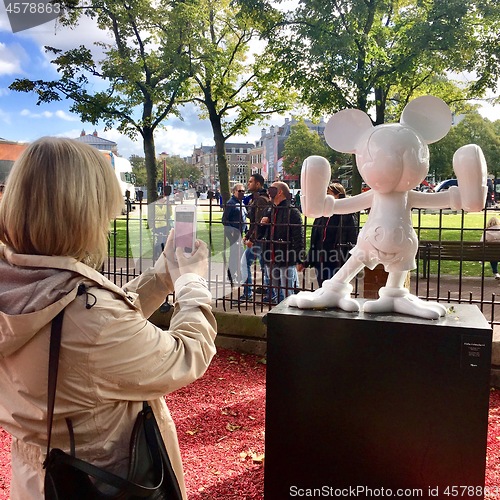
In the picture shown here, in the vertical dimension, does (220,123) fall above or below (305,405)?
above

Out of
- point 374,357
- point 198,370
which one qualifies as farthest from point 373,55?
point 198,370

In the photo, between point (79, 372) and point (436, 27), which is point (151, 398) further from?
point (436, 27)

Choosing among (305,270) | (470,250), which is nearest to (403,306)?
(305,270)

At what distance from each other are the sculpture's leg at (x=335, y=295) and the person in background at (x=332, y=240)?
255 centimetres

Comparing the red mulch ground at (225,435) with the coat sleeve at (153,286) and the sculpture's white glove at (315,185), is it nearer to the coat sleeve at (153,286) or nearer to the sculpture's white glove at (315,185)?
the coat sleeve at (153,286)

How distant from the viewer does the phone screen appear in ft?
5.45

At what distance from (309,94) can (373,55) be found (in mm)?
1603

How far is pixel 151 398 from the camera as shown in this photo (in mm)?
1381

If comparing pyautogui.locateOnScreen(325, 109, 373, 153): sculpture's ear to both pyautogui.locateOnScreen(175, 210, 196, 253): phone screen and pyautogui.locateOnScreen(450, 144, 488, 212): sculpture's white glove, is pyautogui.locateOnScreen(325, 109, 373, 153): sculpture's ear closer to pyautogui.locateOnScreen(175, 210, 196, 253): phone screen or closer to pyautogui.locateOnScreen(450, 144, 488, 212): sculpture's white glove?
pyautogui.locateOnScreen(450, 144, 488, 212): sculpture's white glove

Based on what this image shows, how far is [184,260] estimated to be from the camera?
164 cm

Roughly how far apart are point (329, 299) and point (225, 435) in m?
1.55

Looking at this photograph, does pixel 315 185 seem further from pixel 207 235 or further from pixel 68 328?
pixel 68 328

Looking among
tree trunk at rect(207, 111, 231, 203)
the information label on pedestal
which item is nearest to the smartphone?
the information label on pedestal

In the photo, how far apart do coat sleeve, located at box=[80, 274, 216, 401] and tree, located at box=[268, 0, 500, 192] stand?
968 cm
